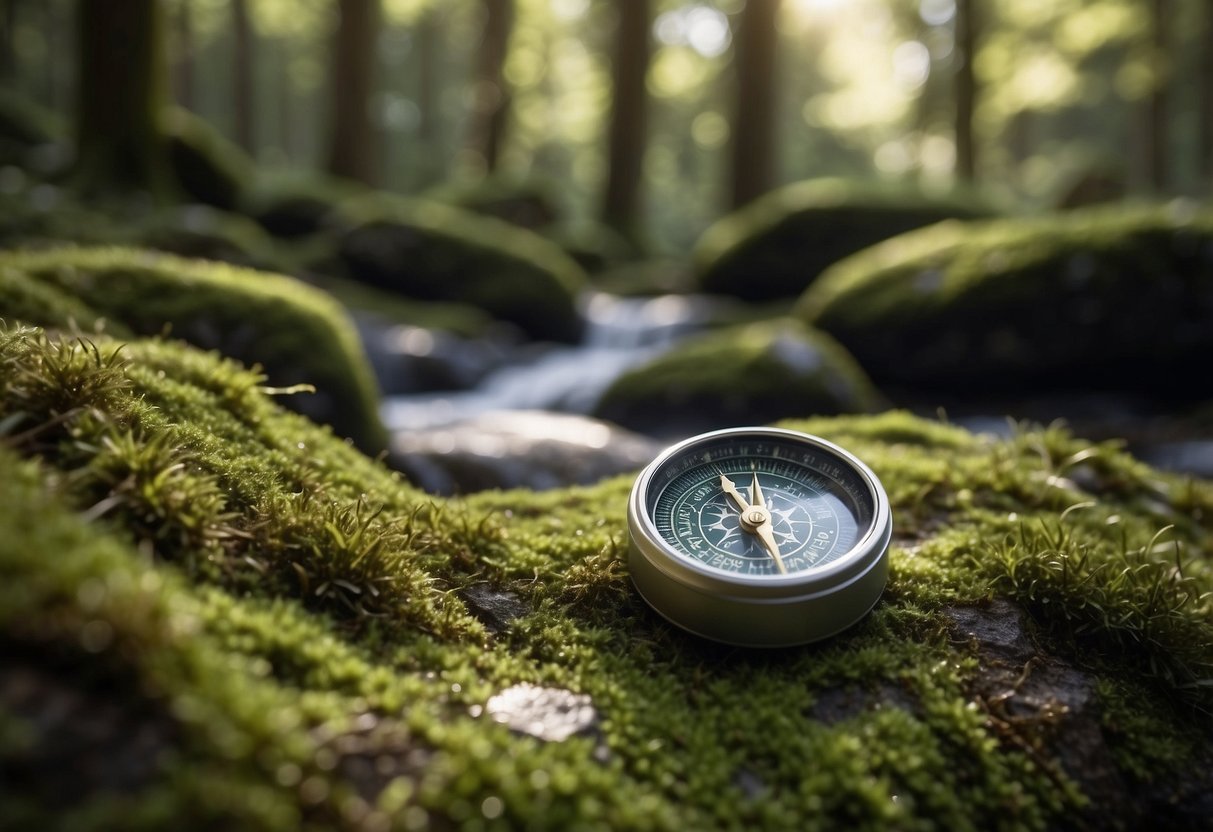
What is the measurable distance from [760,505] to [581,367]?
7.94 m

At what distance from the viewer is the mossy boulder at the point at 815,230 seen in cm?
1397

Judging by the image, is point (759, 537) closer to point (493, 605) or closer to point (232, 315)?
point (493, 605)

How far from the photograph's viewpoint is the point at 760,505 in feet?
10.5

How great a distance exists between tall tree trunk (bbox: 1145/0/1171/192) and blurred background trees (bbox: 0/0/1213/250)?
74mm

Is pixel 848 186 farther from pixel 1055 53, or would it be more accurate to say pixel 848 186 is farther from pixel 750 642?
pixel 1055 53

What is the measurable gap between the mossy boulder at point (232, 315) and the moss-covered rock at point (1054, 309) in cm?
645

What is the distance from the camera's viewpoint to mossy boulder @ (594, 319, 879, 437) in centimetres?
796

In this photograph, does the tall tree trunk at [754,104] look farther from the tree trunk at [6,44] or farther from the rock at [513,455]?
the tree trunk at [6,44]

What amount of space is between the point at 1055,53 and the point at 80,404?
32.5 m

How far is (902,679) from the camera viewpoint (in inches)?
114

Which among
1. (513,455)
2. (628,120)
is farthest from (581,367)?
(628,120)

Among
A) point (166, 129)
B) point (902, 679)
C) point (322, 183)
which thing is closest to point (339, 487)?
point (902, 679)

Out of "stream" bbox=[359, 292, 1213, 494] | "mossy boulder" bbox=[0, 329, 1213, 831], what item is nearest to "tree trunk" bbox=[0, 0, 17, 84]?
"stream" bbox=[359, 292, 1213, 494]

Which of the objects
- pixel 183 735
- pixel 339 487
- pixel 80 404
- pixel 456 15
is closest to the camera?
pixel 183 735
